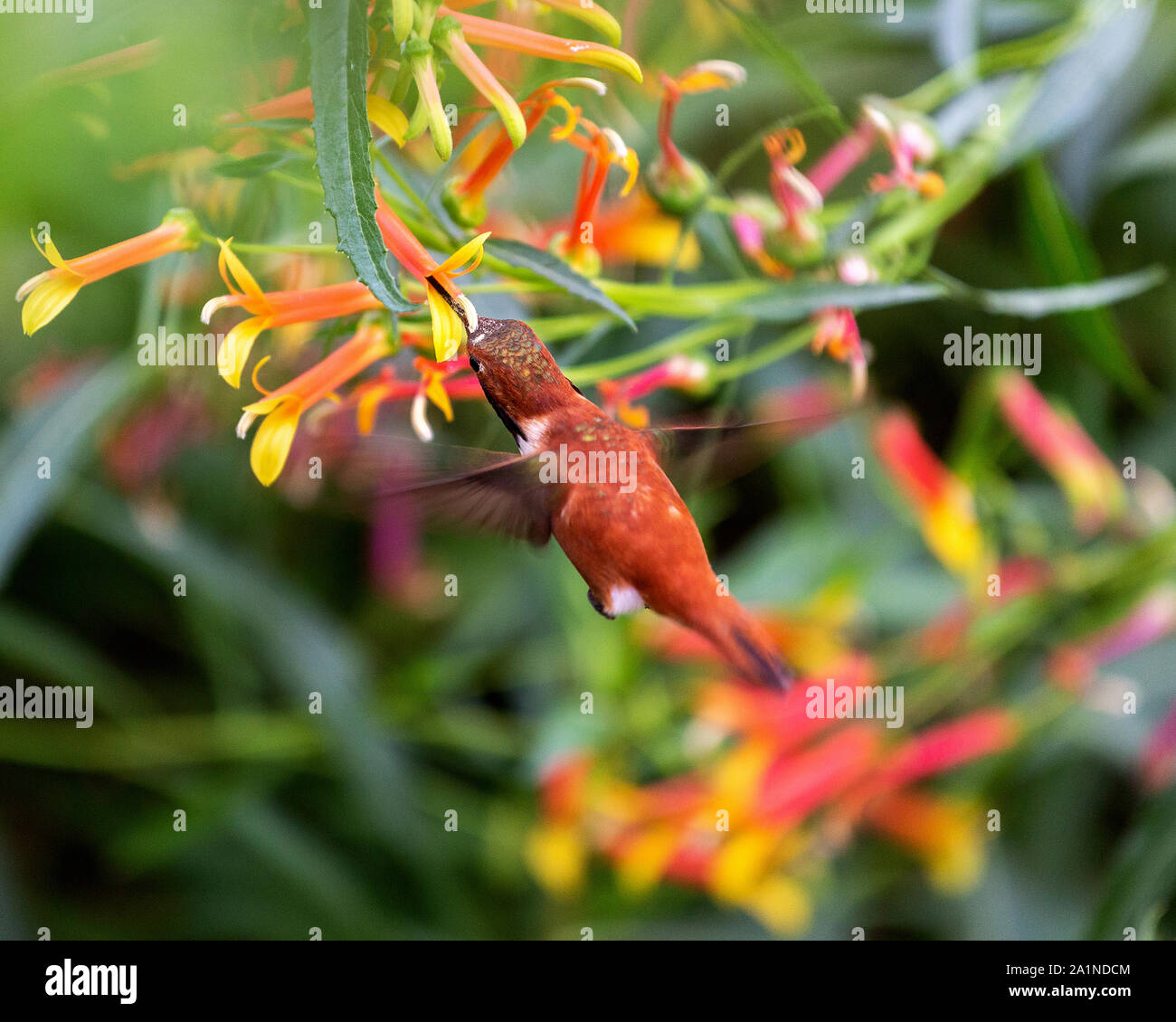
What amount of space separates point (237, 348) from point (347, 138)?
10cm

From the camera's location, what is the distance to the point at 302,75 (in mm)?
435

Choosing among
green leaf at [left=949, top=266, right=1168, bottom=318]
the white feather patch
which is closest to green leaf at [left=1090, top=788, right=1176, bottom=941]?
green leaf at [left=949, top=266, right=1168, bottom=318]

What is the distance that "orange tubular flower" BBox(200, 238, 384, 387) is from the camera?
0.39 m

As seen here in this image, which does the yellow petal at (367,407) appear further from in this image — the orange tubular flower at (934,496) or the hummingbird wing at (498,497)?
the orange tubular flower at (934,496)

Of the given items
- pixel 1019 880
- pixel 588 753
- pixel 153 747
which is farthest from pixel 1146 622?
pixel 153 747

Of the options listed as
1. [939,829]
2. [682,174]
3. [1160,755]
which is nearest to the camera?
[682,174]

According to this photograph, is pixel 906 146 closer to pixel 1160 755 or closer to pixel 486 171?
pixel 486 171

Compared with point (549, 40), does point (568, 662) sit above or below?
below

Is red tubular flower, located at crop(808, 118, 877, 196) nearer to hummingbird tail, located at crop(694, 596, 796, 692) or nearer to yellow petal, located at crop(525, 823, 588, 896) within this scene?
hummingbird tail, located at crop(694, 596, 796, 692)

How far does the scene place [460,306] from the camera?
396 millimetres

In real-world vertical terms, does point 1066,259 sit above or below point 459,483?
above

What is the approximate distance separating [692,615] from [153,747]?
31.3 inches

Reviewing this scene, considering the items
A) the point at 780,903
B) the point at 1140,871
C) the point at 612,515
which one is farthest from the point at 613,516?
the point at 780,903
